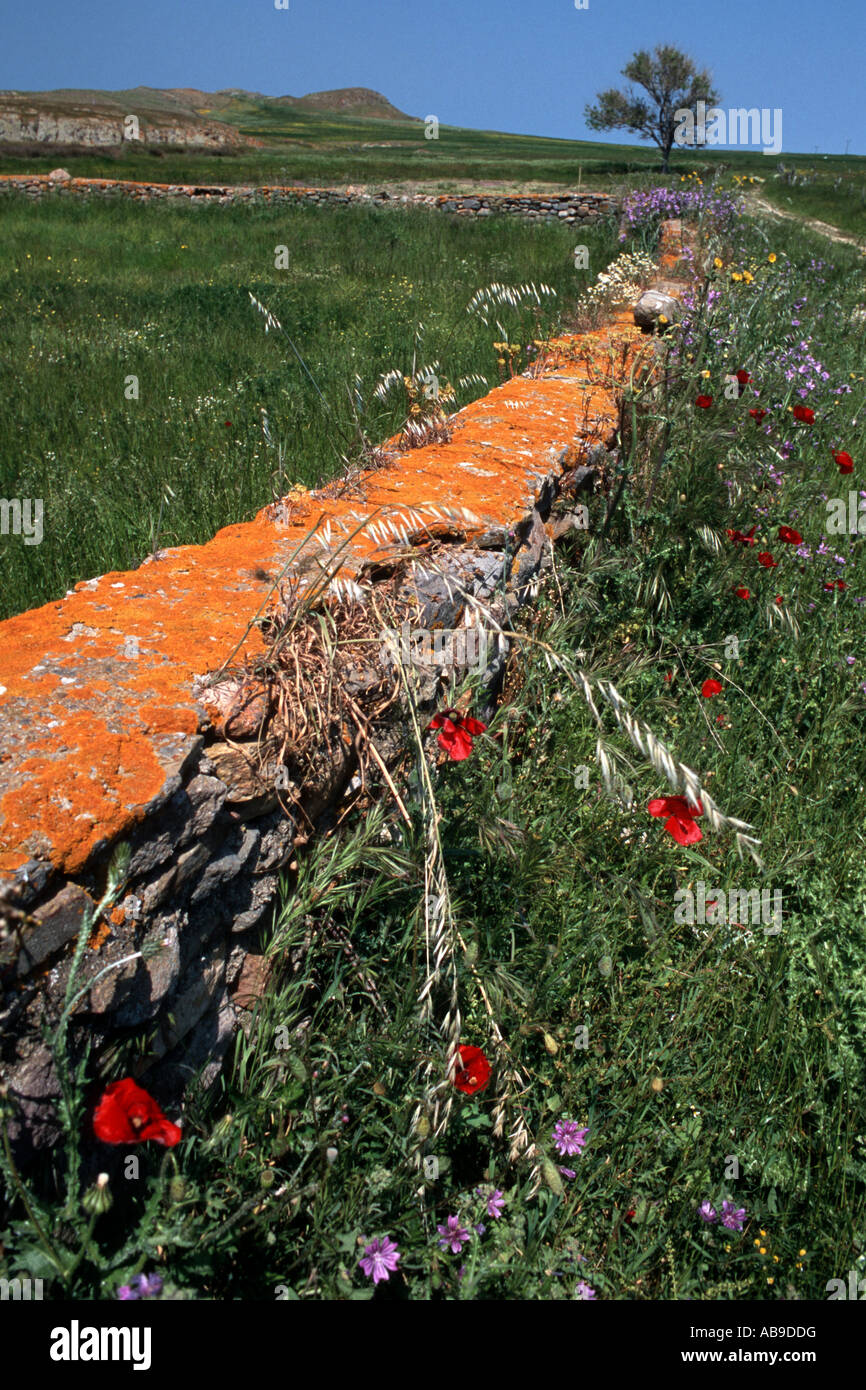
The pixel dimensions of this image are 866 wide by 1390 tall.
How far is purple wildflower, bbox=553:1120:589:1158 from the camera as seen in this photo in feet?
5.82

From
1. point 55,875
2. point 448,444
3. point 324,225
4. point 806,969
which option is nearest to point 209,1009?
point 55,875

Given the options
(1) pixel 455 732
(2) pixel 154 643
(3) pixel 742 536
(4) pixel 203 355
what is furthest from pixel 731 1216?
(4) pixel 203 355

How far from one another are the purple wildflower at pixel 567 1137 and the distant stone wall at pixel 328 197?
18.2 metres

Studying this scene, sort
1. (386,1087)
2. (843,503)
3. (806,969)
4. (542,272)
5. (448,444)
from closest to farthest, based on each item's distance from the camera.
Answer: (386,1087) < (806,969) < (448,444) < (843,503) < (542,272)

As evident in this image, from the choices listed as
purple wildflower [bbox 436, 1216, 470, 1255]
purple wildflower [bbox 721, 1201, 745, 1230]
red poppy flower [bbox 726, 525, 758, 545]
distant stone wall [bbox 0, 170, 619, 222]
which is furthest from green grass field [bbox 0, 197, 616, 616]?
distant stone wall [bbox 0, 170, 619, 222]

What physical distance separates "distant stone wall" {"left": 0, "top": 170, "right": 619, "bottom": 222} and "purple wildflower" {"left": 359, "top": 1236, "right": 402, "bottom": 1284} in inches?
730

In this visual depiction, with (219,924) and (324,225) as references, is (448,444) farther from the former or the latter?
(324,225)

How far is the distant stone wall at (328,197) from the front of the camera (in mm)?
17422

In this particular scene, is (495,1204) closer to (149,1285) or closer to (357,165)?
(149,1285)

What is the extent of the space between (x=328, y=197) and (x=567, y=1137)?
65.6 feet

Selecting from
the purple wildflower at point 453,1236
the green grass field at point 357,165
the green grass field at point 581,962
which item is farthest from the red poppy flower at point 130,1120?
the green grass field at point 357,165

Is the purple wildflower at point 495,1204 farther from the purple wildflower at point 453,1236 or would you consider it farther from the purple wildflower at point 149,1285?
the purple wildflower at point 149,1285
